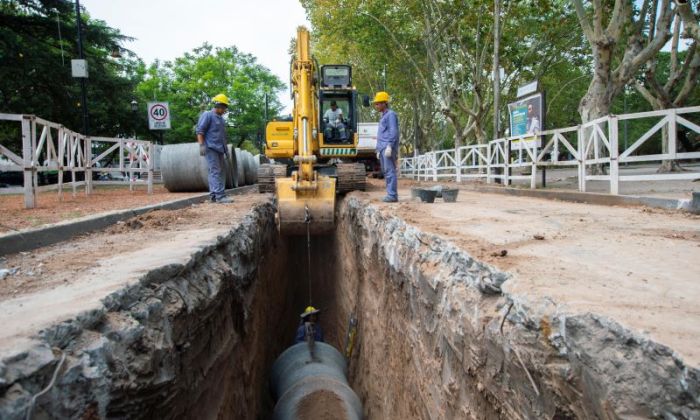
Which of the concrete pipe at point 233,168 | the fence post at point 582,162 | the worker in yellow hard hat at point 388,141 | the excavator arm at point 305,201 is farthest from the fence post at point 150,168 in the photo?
the fence post at point 582,162

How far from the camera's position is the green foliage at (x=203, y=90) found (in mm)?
36688

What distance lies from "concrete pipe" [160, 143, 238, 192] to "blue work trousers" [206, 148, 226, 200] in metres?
Result: 3.88

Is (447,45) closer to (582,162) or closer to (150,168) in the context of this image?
(582,162)

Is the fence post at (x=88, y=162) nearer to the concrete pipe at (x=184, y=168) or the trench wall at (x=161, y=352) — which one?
the concrete pipe at (x=184, y=168)

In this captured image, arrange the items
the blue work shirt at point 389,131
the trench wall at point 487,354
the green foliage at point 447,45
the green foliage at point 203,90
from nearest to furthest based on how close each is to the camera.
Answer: the trench wall at point 487,354 < the blue work shirt at point 389,131 < the green foliage at point 447,45 < the green foliage at point 203,90

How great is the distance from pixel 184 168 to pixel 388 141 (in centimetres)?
693

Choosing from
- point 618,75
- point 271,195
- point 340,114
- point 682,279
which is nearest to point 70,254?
point 682,279

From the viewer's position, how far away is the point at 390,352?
5535 millimetres

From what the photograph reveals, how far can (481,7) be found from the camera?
64.3 ft

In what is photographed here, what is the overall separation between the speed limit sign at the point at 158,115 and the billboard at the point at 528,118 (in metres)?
11.0

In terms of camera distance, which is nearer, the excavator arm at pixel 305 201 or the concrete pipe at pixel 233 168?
the excavator arm at pixel 305 201

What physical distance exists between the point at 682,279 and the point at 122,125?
25.2 meters

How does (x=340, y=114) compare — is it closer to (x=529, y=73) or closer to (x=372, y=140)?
(x=372, y=140)

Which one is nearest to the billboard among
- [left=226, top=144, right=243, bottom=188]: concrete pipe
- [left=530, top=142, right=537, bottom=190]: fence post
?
[left=530, top=142, right=537, bottom=190]: fence post
